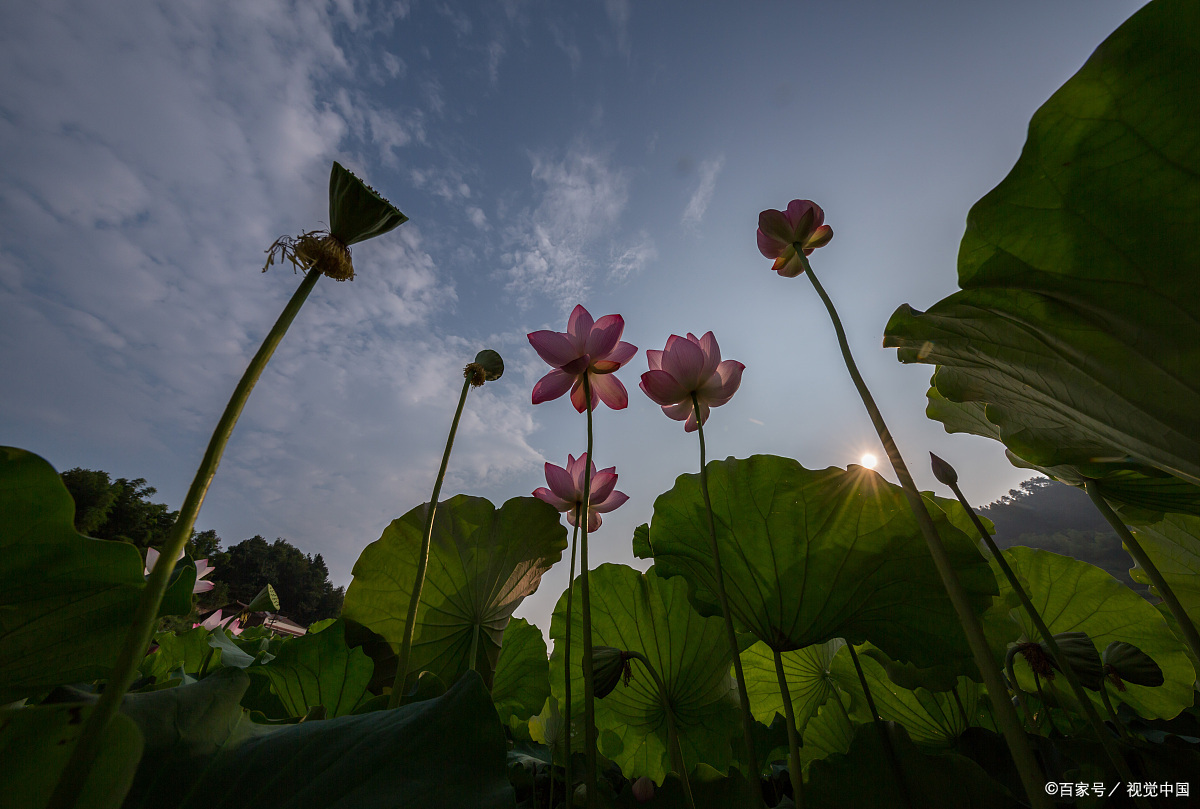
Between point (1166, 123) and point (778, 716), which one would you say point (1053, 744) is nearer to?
point (778, 716)

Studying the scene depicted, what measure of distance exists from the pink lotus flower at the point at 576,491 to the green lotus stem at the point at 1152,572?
2.93 ft

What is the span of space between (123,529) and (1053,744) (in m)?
21.0

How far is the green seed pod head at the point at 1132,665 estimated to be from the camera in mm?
733

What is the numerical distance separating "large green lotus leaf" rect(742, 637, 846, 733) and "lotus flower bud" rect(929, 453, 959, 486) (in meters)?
0.61

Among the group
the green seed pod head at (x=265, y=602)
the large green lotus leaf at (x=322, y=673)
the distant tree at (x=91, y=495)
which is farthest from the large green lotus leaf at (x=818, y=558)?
the distant tree at (x=91, y=495)

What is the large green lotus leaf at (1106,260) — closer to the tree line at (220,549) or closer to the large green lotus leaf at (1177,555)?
the large green lotus leaf at (1177,555)

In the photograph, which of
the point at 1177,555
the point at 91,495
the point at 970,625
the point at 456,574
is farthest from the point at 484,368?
the point at 91,495

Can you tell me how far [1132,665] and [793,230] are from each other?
903 mm

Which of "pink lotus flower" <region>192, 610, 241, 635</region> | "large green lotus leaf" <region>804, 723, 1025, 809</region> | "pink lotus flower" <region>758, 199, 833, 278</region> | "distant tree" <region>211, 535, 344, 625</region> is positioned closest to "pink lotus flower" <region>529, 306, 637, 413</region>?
"pink lotus flower" <region>758, 199, 833, 278</region>

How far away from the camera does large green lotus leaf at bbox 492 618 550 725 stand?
1.23 meters

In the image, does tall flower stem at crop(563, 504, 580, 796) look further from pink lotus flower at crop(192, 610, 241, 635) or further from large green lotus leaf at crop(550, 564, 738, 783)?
pink lotus flower at crop(192, 610, 241, 635)

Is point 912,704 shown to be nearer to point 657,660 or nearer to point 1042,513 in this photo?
point 657,660

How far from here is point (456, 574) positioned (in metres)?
1.04

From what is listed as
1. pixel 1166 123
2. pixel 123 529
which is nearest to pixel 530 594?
pixel 1166 123
